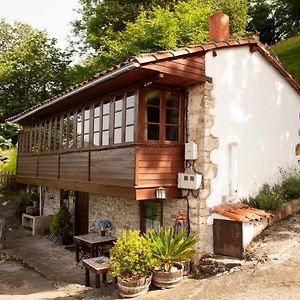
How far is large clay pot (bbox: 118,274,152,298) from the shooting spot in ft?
21.0

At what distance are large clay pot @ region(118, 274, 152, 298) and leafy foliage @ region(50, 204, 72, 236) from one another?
→ 635 centimetres

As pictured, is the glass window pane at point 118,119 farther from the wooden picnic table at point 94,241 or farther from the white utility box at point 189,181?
the wooden picnic table at point 94,241

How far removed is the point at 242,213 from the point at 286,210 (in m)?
2.18

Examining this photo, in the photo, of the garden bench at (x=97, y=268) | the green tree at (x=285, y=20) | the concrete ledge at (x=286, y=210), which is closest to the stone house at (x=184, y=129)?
the concrete ledge at (x=286, y=210)

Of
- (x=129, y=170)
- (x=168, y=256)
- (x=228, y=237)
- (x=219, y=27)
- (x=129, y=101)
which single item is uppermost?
(x=219, y=27)

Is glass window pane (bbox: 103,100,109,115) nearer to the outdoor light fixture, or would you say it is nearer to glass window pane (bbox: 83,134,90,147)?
glass window pane (bbox: 83,134,90,147)

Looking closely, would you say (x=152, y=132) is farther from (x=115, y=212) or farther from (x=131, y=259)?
(x=115, y=212)

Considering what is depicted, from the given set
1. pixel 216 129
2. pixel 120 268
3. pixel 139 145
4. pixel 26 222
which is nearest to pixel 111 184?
pixel 139 145

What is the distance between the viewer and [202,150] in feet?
25.6

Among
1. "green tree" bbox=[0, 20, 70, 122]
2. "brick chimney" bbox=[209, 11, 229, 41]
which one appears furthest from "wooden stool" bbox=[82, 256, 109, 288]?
"green tree" bbox=[0, 20, 70, 122]

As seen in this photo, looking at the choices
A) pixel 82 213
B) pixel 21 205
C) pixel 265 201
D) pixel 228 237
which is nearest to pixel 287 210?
pixel 265 201

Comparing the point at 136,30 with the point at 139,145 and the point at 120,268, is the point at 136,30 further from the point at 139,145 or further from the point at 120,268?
the point at 120,268

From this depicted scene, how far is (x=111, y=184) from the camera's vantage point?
8.24 meters

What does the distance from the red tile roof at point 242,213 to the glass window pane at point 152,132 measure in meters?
2.23
